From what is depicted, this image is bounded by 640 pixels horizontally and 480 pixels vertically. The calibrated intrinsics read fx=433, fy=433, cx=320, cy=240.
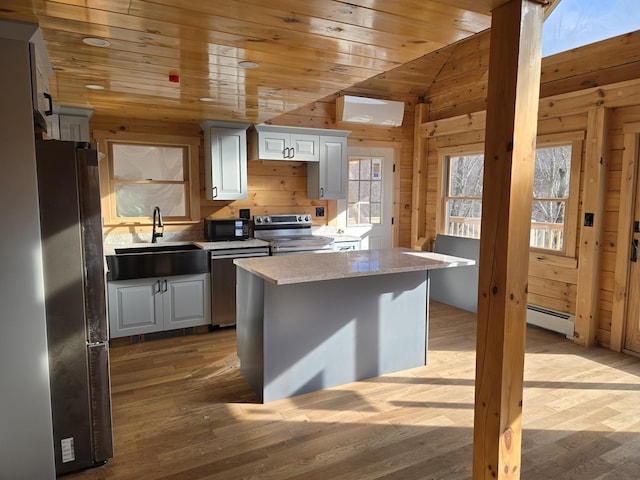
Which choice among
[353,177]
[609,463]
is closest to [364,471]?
[609,463]

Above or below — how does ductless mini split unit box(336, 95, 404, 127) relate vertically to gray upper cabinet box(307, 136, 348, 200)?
above

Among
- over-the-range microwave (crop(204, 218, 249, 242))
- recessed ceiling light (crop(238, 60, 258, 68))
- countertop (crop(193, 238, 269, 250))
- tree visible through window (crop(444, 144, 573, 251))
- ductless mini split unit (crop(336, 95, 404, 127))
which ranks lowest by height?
countertop (crop(193, 238, 269, 250))

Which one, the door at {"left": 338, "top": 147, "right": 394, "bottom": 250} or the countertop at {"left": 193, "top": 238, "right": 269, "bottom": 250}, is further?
the door at {"left": 338, "top": 147, "right": 394, "bottom": 250}

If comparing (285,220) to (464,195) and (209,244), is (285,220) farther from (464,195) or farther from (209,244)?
(464,195)

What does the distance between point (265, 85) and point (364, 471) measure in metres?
2.54

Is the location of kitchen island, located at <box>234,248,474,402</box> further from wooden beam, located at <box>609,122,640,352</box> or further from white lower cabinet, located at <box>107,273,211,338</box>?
wooden beam, located at <box>609,122,640,352</box>

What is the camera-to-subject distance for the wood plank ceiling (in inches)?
71.7

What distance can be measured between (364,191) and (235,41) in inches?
147

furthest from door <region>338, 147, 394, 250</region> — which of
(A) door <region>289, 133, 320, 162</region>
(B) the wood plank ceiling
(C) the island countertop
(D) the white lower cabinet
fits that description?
(B) the wood plank ceiling

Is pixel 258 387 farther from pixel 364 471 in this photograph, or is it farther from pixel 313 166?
pixel 313 166

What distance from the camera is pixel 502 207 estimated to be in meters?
1.67

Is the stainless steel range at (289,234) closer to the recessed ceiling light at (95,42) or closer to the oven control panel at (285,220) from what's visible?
the oven control panel at (285,220)

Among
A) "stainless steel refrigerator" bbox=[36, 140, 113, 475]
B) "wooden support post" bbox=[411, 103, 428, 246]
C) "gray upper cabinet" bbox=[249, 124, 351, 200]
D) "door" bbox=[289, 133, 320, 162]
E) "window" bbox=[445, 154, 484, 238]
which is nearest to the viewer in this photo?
"stainless steel refrigerator" bbox=[36, 140, 113, 475]

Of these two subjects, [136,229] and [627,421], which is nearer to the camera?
[627,421]
